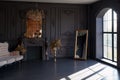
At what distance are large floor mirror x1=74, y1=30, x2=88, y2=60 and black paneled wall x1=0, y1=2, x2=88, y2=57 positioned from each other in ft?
1.22

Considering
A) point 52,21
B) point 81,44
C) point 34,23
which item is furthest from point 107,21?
point 34,23

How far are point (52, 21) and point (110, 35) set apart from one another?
305cm

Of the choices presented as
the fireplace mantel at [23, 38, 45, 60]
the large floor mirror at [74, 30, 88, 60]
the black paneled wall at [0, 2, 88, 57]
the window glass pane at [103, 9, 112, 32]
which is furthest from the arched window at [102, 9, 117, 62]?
the fireplace mantel at [23, 38, 45, 60]

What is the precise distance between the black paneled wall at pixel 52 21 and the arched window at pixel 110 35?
1.42m

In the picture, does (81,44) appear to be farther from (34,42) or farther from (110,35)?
(34,42)

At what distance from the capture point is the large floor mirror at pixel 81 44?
9508mm

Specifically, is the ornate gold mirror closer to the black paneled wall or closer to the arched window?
the black paneled wall

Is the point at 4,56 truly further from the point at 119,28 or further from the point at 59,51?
the point at 119,28

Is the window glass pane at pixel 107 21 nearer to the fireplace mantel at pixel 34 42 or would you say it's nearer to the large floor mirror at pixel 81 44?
the large floor mirror at pixel 81 44

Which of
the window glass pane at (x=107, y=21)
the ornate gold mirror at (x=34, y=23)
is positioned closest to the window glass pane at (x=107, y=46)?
the window glass pane at (x=107, y=21)

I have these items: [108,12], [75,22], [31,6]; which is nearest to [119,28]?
[108,12]

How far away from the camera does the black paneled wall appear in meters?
9.22

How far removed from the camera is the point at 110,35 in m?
8.53

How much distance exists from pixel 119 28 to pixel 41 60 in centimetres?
405
